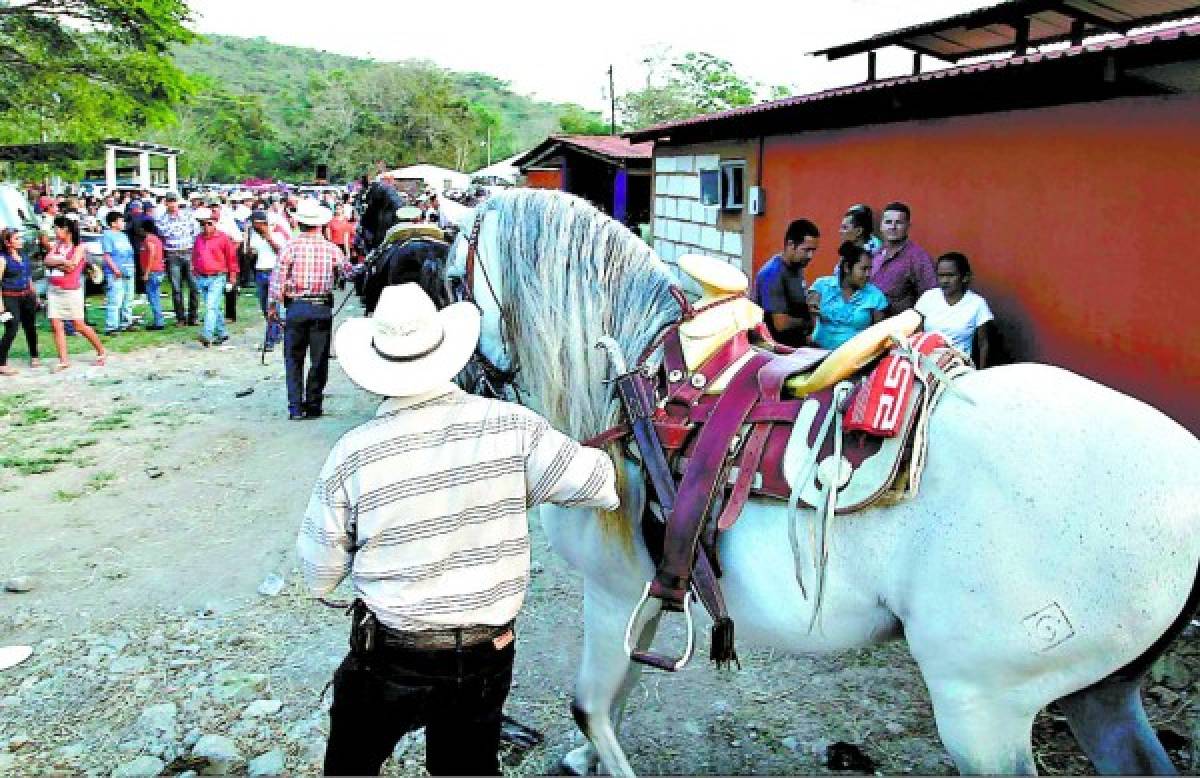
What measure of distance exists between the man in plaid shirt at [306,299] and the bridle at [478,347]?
214 inches

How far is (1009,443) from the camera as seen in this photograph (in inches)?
87.4

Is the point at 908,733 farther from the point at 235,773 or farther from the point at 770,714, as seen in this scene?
the point at 235,773

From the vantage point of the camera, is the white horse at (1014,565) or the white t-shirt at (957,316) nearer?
the white horse at (1014,565)

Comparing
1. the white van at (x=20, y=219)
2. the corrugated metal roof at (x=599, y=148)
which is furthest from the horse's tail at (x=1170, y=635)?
the white van at (x=20, y=219)

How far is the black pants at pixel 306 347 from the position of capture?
8273 millimetres

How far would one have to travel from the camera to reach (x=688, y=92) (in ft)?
155

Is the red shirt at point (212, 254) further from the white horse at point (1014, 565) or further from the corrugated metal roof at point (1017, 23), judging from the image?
the white horse at point (1014, 565)

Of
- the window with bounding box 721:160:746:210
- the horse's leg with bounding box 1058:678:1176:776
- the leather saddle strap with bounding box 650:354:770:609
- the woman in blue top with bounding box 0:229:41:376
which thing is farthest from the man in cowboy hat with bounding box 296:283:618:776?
the woman in blue top with bounding box 0:229:41:376

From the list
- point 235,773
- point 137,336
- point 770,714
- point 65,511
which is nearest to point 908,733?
point 770,714

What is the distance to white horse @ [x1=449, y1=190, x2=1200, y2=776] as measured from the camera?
210 cm

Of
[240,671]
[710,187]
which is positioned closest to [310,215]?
[710,187]

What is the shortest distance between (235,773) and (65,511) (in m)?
3.63

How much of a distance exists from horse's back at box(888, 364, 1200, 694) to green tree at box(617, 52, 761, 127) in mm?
44245

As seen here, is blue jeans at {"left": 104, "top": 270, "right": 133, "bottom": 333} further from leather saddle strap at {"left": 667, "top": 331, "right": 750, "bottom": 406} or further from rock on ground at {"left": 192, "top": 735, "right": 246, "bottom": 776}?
leather saddle strap at {"left": 667, "top": 331, "right": 750, "bottom": 406}
